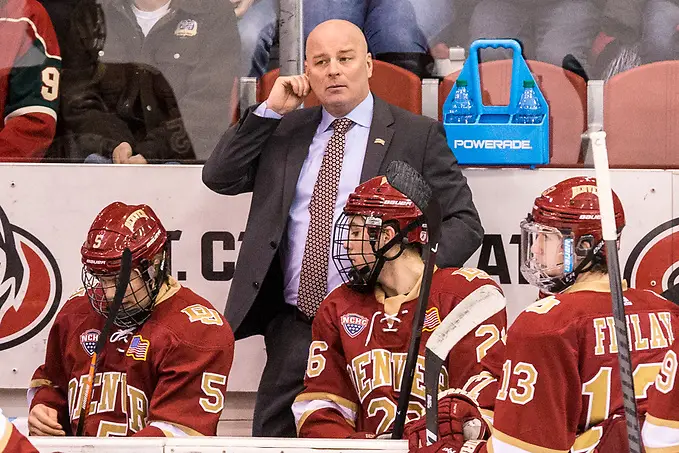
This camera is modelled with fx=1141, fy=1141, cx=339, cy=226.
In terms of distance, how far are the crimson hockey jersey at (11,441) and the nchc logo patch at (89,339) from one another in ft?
3.52

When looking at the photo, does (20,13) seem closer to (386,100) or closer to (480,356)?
(386,100)

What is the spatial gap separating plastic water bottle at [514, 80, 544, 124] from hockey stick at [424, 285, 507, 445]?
59.1 inches

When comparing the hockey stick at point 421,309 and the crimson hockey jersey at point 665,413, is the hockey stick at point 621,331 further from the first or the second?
the hockey stick at point 421,309

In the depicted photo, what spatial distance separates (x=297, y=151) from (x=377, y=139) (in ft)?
0.82

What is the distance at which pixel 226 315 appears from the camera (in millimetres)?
3432

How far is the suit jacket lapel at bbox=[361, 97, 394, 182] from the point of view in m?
3.39

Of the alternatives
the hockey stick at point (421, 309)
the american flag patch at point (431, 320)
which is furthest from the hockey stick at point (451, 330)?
the american flag patch at point (431, 320)

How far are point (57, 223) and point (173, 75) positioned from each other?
63 cm

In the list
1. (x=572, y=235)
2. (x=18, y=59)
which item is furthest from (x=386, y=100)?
(x=572, y=235)

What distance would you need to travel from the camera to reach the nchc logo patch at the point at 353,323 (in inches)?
111

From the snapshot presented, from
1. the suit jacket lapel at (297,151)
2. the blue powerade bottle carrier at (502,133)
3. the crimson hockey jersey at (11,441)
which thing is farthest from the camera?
the blue powerade bottle carrier at (502,133)

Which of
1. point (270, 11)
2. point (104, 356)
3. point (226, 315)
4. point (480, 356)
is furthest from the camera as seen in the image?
point (270, 11)

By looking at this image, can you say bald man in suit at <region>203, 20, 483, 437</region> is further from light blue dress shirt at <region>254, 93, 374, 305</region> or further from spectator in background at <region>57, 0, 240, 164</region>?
spectator in background at <region>57, 0, 240, 164</region>

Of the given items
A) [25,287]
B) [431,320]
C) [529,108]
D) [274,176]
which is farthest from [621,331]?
[25,287]
